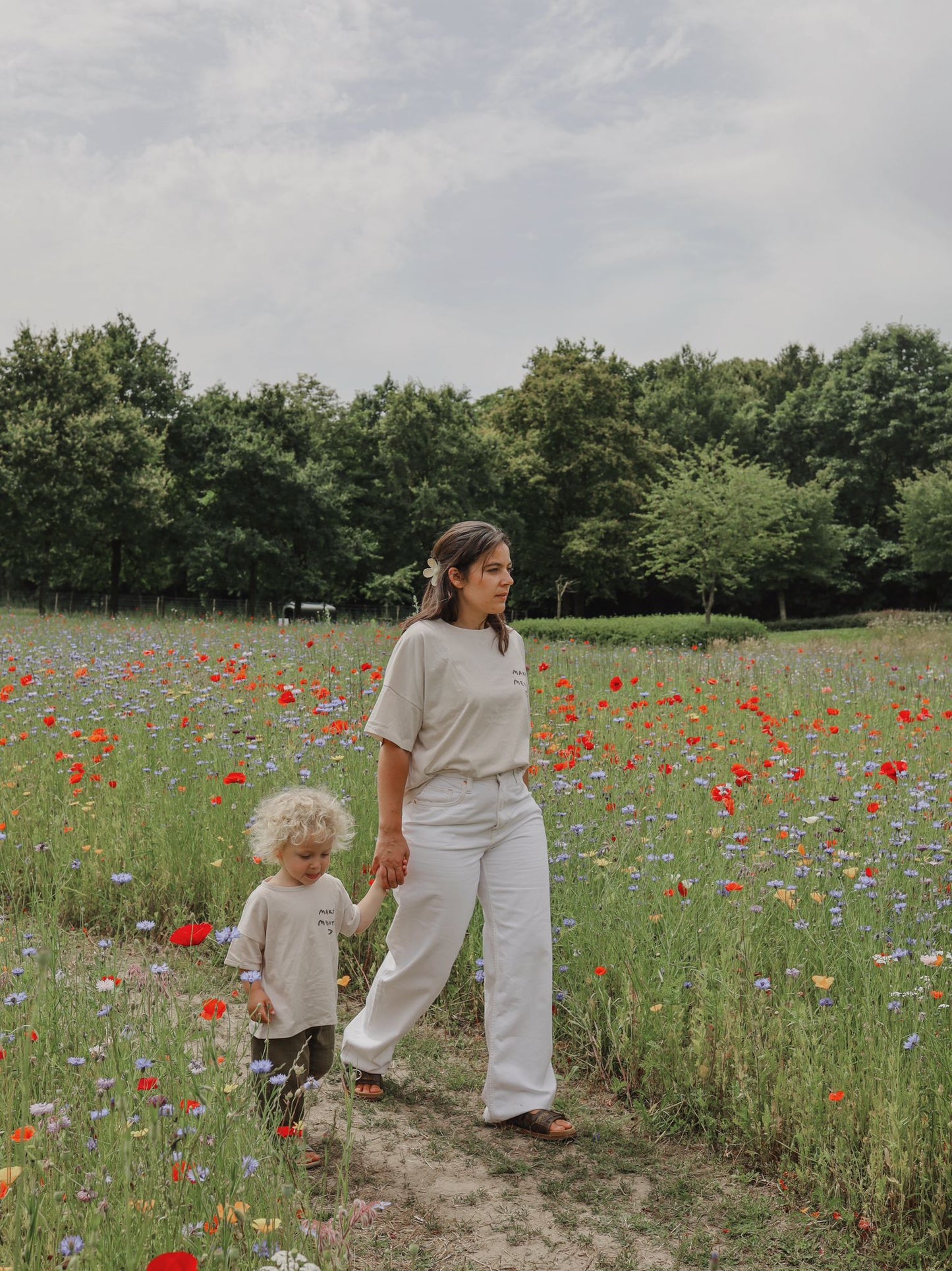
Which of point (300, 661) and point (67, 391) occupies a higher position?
point (67, 391)

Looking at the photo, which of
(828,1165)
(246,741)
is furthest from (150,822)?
(828,1165)

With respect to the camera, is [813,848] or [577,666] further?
[577,666]

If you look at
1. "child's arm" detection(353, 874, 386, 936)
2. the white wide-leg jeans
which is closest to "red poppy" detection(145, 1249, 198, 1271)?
"child's arm" detection(353, 874, 386, 936)

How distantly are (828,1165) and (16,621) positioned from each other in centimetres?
1654

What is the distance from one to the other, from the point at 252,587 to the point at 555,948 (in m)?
31.1

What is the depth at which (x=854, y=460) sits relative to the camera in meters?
47.2

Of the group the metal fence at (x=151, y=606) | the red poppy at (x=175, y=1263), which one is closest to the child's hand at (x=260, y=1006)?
the red poppy at (x=175, y=1263)

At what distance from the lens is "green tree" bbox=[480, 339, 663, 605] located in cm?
3975

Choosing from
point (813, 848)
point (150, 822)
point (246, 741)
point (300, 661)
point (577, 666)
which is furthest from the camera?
point (577, 666)

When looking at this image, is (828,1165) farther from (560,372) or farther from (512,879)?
(560,372)

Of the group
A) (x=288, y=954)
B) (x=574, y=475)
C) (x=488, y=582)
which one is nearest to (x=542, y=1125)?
(x=288, y=954)

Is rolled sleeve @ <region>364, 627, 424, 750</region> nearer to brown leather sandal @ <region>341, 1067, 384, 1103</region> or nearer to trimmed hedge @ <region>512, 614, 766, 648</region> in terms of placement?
brown leather sandal @ <region>341, 1067, 384, 1103</region>

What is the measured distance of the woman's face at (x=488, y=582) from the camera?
3.45m

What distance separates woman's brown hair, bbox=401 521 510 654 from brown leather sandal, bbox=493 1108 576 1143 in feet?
4.86
